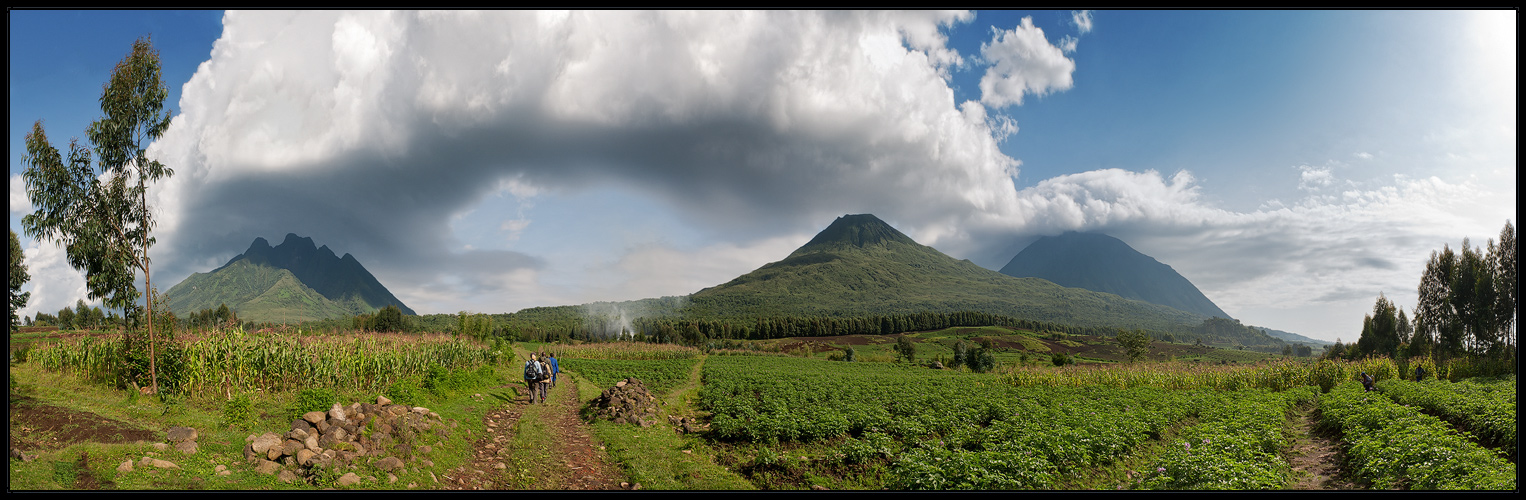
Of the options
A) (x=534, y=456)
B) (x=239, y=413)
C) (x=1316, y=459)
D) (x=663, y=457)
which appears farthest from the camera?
(x=1316, y=459)

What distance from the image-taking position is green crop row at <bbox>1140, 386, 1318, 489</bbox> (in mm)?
9711

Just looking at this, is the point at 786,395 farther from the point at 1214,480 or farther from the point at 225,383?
the point at 225,383

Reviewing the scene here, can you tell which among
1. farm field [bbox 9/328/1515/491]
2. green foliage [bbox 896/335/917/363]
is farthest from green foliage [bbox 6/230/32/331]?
green foliage [bbox 896/335/917/363]

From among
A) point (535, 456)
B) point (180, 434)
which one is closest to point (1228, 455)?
point (535, 456)

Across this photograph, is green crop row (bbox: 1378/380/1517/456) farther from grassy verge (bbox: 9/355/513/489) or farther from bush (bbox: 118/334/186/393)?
bush (bbox: 118/334/186/393)

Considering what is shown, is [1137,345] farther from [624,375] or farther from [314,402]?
[314,402]

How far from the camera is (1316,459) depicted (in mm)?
15648

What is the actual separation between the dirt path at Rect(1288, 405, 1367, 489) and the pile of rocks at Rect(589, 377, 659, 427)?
17345 millimetres

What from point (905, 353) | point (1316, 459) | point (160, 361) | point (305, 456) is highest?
point (160, 361)

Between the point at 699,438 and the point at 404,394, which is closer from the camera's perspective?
the point at 404,394

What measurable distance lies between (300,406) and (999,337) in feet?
462

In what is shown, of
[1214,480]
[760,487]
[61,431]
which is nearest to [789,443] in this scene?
[760,487]

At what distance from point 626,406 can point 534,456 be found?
238 inches

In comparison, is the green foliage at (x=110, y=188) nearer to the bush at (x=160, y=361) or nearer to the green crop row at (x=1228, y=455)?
the bush at (x=160, y=361)
